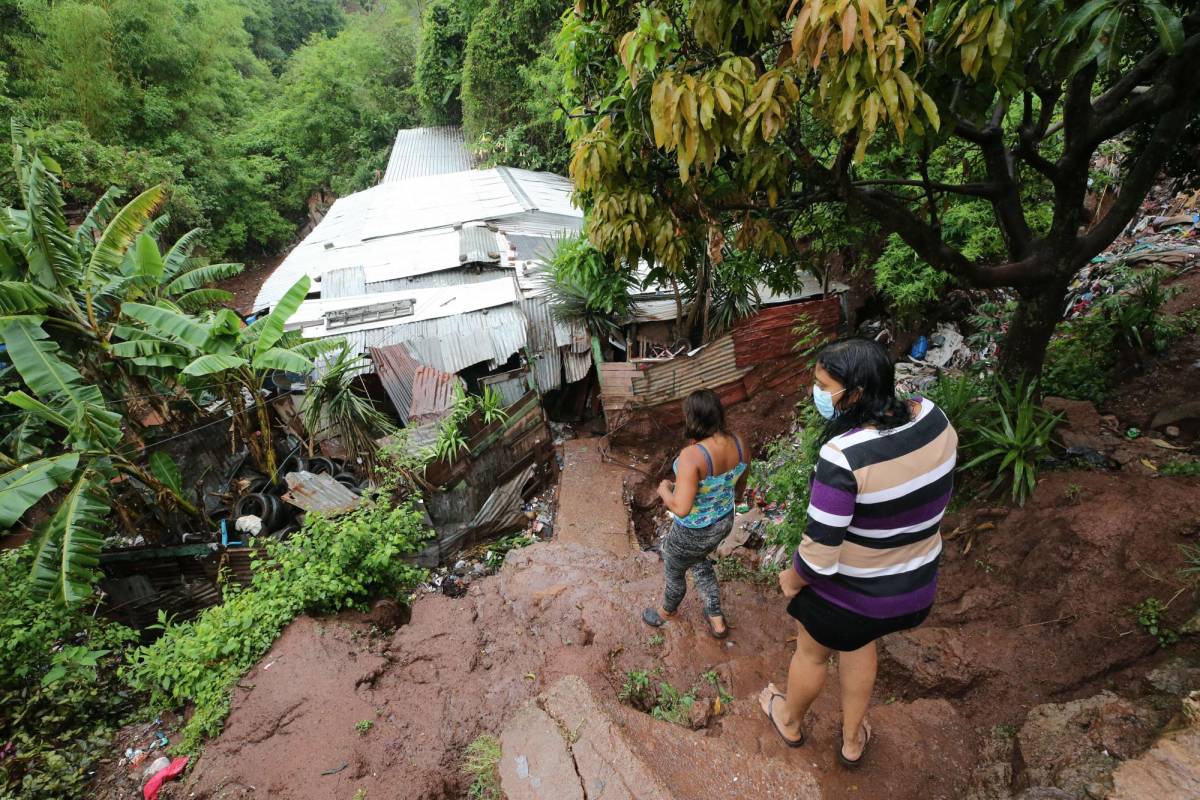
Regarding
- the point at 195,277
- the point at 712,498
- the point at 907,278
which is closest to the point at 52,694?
the point at 712,498

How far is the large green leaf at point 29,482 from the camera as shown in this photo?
402 cm

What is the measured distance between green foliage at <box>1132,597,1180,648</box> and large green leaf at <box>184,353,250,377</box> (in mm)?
6633

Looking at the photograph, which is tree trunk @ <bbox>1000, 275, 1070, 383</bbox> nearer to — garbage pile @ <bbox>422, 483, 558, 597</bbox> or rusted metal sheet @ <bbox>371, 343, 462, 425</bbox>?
garbage pile @ <bbox>422, 483, 558, 597</bbox>

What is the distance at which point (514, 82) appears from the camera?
14.5 meters

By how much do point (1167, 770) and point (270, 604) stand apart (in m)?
4.40

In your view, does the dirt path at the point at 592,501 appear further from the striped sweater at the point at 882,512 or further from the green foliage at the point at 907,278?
the striped sweater at the point at 882,512

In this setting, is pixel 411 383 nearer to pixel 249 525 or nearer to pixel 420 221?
pixel 249 525

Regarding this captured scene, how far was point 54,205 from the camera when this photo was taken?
210 inches

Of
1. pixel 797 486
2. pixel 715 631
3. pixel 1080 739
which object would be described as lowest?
pixel 715 631

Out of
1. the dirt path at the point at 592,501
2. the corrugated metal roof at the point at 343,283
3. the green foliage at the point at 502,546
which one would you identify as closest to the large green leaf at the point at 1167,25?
the dirt path at the point at 592,501

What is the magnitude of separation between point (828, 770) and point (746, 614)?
1289 mm

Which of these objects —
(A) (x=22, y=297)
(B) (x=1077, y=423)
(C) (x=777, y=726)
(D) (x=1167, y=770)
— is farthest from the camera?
(A) (x=22, y=297)

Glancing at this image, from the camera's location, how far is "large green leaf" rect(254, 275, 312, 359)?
18.2 ft

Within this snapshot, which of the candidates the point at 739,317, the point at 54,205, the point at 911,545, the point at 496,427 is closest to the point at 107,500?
the point at 54,205
